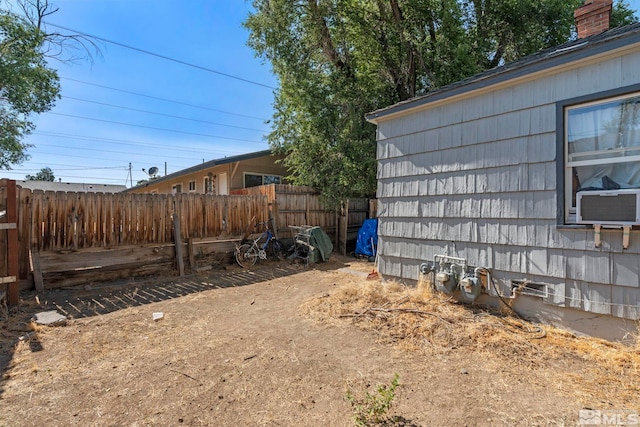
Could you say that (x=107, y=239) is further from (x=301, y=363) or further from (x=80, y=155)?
(x=80, y=155)

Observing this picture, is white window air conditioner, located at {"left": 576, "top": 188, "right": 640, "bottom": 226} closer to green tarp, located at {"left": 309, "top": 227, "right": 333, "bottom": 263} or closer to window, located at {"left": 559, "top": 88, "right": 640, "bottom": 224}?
window, located at {"left": 559, "top": 88, "right": 640, "bottom": 224}

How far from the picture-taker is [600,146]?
11.2ft

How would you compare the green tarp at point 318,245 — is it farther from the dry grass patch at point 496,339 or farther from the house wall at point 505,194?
the dry grass patch at point 496,339

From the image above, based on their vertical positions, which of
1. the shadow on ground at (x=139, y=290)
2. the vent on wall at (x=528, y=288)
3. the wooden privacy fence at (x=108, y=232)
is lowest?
the shadow on ground at (x=139, y=290)

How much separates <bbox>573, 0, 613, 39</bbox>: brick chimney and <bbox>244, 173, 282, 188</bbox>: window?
34.9 feet

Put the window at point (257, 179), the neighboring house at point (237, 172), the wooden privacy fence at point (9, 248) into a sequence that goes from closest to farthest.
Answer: the wooden privacy fence at point (9, 248) → the neighboring house at point (237, 172) → the window at point (257, 179)

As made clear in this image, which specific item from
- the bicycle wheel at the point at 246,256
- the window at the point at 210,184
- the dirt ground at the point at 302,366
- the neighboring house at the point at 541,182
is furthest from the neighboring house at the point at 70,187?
the neighboring house at the point at 541,182

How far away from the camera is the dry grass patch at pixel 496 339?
2.61m

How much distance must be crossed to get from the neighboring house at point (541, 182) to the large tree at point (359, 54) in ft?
16.6

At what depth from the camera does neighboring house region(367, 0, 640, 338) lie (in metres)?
3.26

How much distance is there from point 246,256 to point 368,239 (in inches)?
146

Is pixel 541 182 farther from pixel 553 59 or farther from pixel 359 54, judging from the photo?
pixel 359 54

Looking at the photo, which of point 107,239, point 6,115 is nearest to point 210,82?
point 6,115

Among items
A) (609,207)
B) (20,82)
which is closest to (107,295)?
(609,207)
